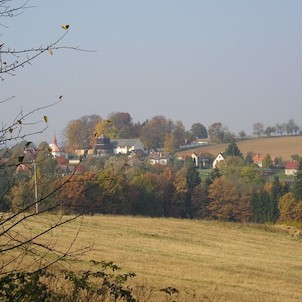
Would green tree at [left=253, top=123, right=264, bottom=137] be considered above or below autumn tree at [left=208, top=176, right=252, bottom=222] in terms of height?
above

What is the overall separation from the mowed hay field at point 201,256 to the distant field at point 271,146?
59.6m

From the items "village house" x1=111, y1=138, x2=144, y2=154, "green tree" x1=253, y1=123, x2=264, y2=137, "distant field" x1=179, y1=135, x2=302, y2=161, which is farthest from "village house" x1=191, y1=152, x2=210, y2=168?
Answer: "green tree" x1=253, y1=123, x2=264, y2=137

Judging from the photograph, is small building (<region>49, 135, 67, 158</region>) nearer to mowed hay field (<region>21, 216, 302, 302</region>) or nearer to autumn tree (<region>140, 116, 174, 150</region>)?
mowed hay field (<region>21, 216, 302, 302</region>)

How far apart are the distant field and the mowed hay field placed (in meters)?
59.6

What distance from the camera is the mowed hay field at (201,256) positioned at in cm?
1496

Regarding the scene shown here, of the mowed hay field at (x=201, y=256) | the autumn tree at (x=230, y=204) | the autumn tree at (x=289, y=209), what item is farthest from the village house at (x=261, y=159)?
the mowed hay field at (x=201, y=256)

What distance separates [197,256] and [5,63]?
19.9 meters

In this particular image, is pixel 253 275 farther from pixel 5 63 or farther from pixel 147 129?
pixel 147 129

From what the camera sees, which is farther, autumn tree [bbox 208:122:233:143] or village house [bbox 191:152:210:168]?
autumn tree [bbox 208:122:233:143]

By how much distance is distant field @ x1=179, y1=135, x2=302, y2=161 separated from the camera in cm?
10000

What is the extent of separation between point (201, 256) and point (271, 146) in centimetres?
8407

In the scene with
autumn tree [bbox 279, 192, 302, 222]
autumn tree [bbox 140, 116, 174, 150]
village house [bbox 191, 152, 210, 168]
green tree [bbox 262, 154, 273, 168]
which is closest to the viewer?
autumn tree [bbox 279, 192, 302, 222]

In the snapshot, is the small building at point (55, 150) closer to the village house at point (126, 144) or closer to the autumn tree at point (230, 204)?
the autumn tree at point (230, 204)

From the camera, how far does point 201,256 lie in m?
23.8
